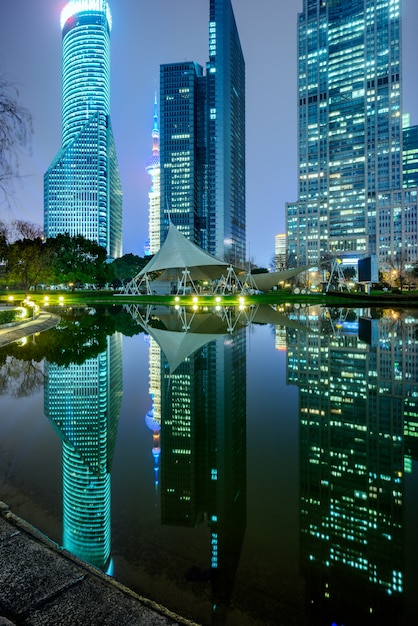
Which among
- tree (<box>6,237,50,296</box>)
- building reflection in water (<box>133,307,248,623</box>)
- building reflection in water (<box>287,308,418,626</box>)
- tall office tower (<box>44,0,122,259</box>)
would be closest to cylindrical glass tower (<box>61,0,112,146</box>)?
tall office tower (<box>44,0,122,259</box>)

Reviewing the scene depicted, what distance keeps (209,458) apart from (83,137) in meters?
186

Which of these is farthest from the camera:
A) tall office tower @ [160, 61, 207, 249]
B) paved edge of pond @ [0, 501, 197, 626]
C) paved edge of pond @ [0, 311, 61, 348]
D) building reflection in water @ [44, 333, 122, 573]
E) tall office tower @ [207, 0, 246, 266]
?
tall office tower @ [207, 0, 246, 266]

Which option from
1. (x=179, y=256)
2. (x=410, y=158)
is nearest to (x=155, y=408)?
(x=179, y=256)

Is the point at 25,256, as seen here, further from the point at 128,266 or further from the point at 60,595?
the point at 128,266

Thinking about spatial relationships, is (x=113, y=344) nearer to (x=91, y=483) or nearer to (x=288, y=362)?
(x=288, y=362)

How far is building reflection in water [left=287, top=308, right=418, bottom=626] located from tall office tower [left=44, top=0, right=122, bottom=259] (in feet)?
558

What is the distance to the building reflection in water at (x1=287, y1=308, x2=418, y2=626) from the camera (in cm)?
250

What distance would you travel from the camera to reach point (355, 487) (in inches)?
152

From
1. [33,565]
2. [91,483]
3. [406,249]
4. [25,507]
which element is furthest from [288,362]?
[406,249]

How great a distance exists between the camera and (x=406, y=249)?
124500mm

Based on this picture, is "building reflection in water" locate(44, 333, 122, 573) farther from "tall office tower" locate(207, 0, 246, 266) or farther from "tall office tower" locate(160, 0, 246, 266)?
"tall office tower" locate(207, 0, 246, 266)

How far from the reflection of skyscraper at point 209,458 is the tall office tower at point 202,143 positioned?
12981 centimetres

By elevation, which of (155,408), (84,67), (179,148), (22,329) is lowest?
(155,408)

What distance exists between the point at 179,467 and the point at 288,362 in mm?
6484
